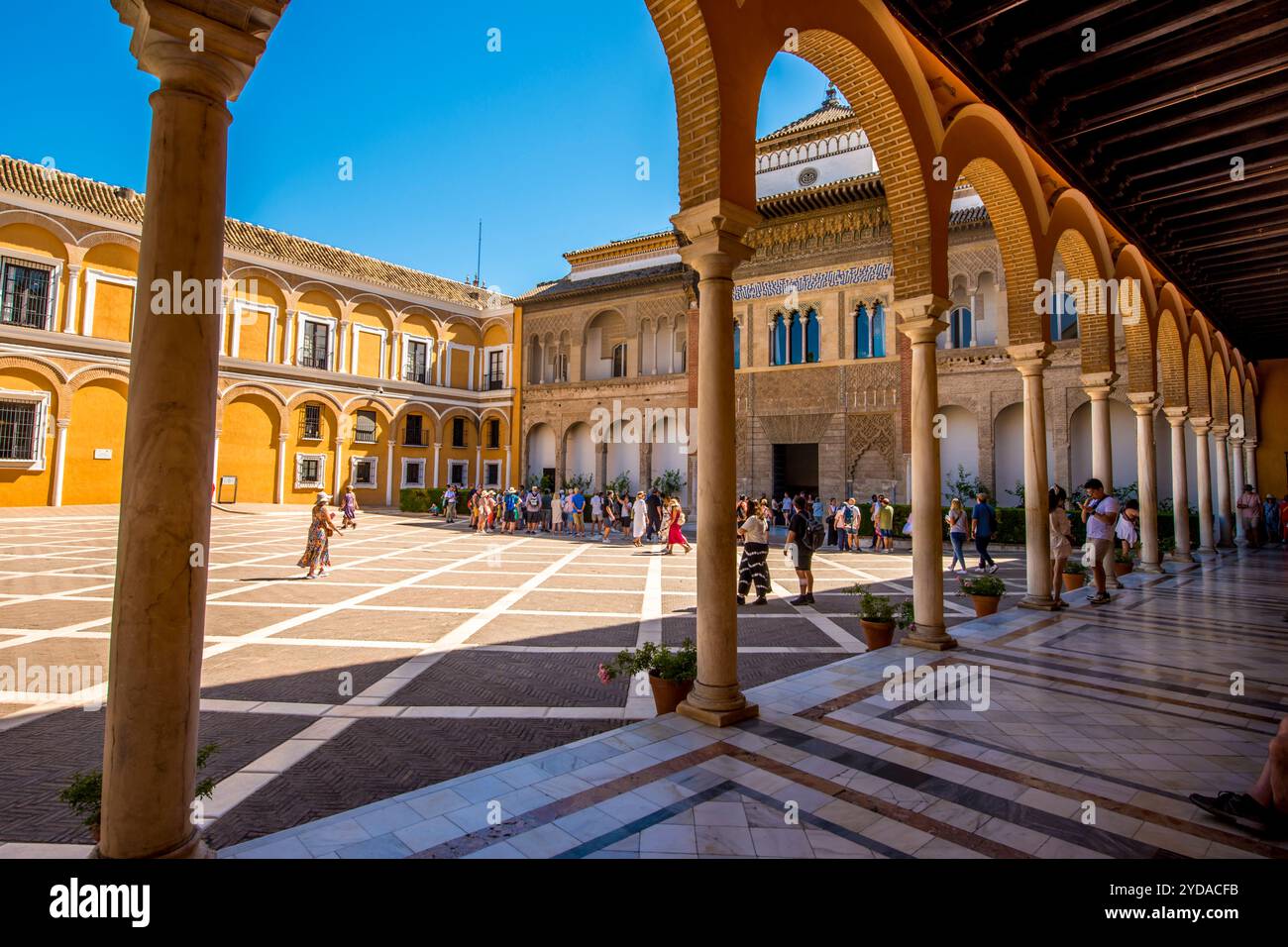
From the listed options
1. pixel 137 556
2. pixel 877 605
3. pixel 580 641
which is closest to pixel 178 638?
pixel 137 556

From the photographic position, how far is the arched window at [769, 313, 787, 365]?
82.6ft

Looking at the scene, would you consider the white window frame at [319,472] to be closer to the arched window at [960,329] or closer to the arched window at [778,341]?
the arched window at [778,341]

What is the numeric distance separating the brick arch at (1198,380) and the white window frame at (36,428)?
33.4 m

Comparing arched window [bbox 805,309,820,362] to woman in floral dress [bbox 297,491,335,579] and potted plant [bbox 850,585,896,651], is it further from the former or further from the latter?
potted plant [bbox 850,585,896,651]

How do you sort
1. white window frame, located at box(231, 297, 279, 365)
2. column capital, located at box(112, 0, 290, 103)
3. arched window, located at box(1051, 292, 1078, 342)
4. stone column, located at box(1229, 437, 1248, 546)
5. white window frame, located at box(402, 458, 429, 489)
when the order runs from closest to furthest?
column capital, located at box(112, 0, 290, 103)
stone column, located at box(1229, 437, 1248, 546)
arched window, located at box(1051, 292, 1078, 342)
white window frame, located at box(231, 297, 279, 365)
white window frame, located at box(402, 458, 429, 489)

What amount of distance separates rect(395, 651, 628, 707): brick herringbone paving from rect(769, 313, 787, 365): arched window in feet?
68.1

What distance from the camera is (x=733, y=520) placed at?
173 inches

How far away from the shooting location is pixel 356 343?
3075 centimetres

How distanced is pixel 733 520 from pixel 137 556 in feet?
10.6

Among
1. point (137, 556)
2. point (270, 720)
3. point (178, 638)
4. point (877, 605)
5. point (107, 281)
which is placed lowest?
point (270, 720)

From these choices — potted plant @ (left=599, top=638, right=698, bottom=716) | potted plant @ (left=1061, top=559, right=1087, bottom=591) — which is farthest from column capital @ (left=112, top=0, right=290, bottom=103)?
potted plant @ (left=1061, top=559, right=1087, bottom=591)

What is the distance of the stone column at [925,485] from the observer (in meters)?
6.30

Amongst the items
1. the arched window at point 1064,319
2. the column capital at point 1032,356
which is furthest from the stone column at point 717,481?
the arched window at point 1064,319

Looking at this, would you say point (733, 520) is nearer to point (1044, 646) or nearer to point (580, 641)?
point (580, 641)
